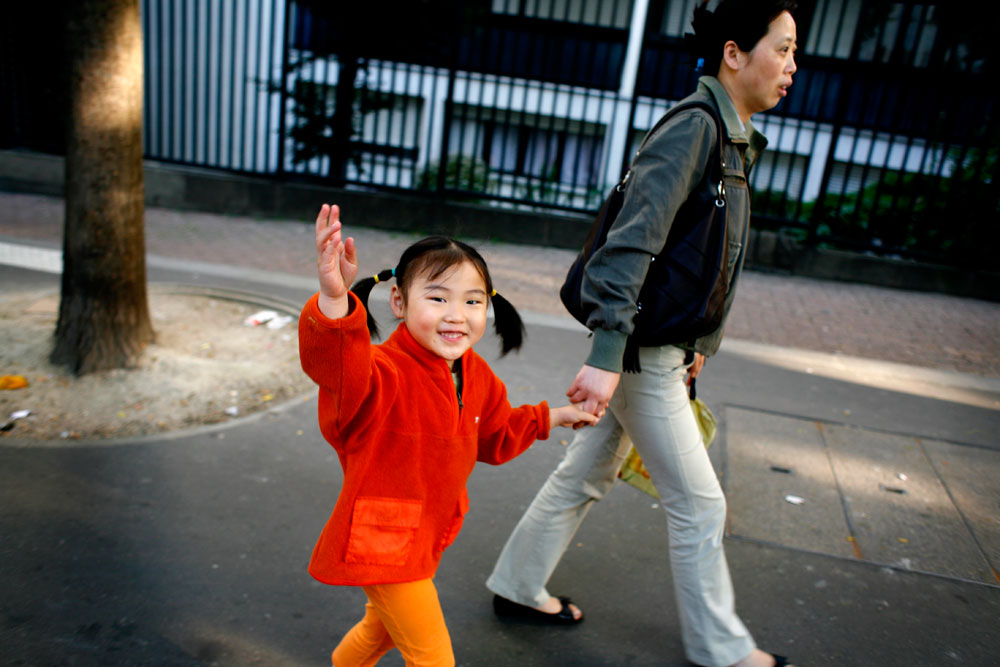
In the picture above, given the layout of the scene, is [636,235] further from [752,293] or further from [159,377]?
[752,293]

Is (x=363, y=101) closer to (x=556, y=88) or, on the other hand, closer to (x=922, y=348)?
(x=556, y=88)

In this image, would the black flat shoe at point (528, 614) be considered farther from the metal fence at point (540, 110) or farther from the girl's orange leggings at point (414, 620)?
the metal fence at point (540, 110)

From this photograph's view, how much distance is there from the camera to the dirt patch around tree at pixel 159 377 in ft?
12.3

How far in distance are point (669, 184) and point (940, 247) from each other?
7.67 meters

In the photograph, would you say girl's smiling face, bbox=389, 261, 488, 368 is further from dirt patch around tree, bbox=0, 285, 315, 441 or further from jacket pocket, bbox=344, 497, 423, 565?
dirt patch around tree, bbox=0, 285, 315, 441

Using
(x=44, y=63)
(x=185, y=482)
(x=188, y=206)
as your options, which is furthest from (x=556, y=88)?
(x=185, y=482)

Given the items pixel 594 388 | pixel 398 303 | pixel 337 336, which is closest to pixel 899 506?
pixel 594 388

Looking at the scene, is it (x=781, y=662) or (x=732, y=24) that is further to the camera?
(x=781, y=662)

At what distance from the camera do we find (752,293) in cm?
767

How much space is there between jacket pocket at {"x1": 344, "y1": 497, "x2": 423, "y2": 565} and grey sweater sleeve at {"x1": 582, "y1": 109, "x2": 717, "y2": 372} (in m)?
0.62

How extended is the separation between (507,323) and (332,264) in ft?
2.27

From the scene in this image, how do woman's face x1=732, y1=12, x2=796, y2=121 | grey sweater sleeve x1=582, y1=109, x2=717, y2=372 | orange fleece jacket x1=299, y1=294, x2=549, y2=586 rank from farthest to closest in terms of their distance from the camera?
woman's face x1=732, y1=12, x2=796, y2=121 < grey sweater sleeve x1=582, y1=109, x2=717, y2=372 < orange fleece jacket x1=299, y1=294, x2=549, y2=586

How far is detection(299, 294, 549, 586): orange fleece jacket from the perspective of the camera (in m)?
1.75

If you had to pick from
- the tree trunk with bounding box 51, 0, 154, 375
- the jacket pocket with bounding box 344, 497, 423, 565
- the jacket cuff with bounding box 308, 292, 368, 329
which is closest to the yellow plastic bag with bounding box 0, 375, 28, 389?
the tree trunk with bounding box 51, 0, 154, 375
